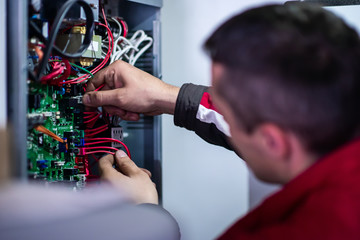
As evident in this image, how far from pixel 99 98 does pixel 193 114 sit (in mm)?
320

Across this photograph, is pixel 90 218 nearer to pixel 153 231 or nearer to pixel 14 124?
pixel 153 231

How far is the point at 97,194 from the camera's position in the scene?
568mm

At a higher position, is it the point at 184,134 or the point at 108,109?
the point at 108,109

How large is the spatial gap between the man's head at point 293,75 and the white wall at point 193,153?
1.27 m

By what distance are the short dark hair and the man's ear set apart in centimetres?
1

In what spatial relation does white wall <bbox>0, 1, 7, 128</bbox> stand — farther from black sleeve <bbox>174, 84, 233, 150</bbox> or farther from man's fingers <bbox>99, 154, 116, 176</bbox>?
black sleeve <bbox>174, 84, 233, 150</bbox>

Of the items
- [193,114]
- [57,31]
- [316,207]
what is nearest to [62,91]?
[57,31]

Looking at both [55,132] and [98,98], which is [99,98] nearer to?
[98,98]

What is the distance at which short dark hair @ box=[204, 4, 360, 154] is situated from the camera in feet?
2.05

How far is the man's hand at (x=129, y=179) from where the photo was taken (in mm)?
973

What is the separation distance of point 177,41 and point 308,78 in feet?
4.66

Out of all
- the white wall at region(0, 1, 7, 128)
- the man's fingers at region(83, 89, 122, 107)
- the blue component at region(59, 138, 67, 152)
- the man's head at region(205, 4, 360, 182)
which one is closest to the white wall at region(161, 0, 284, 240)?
the man's fingers at region(83, 89, 122, 107)

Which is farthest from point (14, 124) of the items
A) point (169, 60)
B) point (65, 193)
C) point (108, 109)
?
point (169, 60)

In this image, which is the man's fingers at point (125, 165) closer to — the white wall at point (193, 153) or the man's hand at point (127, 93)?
the man's hand at point (127, 93)
